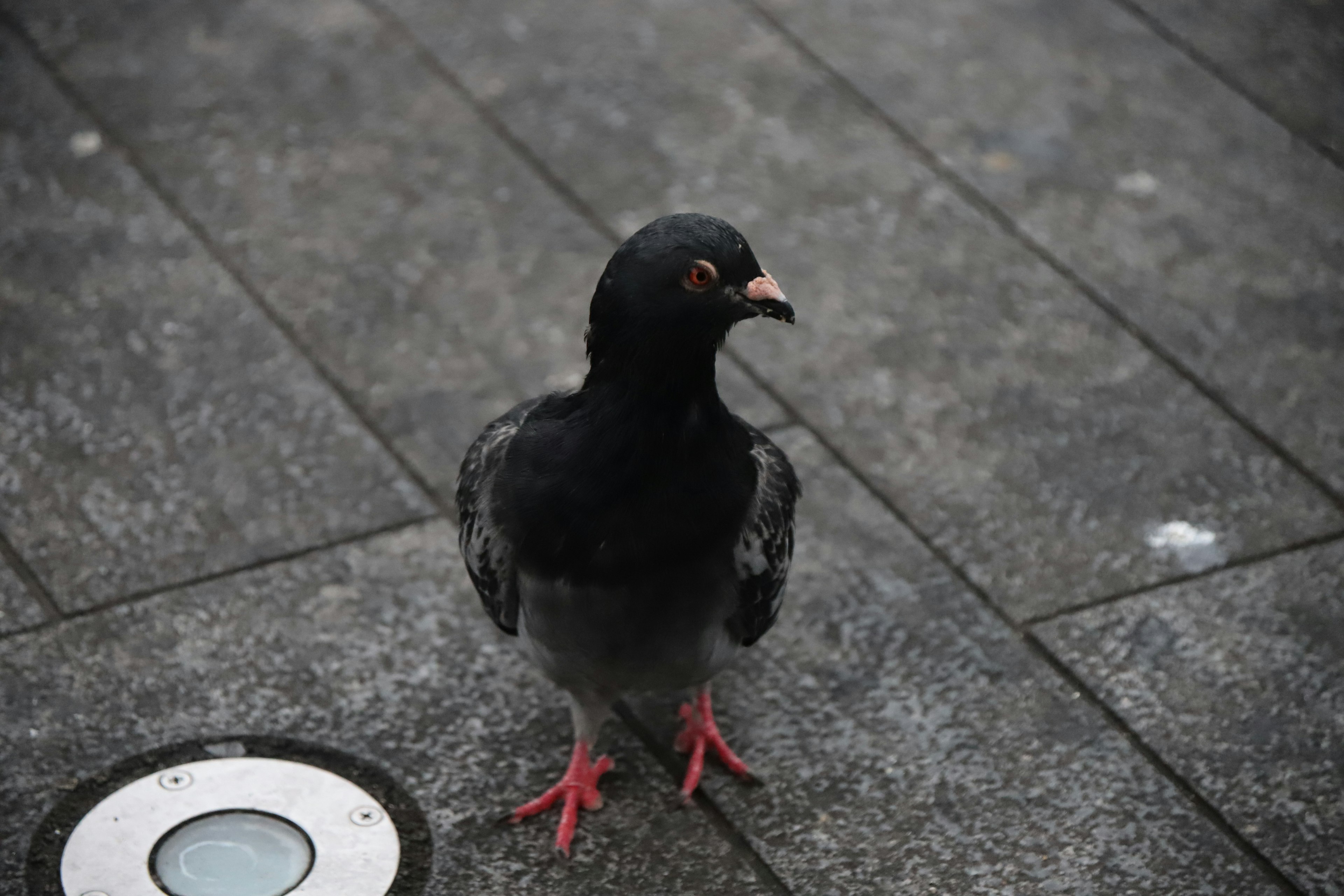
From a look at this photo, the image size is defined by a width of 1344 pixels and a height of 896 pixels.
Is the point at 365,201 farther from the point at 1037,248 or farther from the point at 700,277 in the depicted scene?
the point at 700,277

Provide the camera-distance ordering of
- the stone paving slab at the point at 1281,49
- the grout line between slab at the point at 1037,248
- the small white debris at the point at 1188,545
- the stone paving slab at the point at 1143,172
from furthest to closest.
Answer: the stone paving slab at the point at 1281,49 < the stone paving slab at the point at 1143,172 < the grout line between slab at the point at 1037,248 < the small white debris at the point at 1188,545

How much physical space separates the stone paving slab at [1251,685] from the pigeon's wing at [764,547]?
120 cm

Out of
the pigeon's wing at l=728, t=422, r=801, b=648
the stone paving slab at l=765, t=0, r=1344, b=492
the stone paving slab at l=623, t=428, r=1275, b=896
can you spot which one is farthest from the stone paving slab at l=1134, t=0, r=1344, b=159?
the pigeon's wing at l=728, t=422, r=801, b=648

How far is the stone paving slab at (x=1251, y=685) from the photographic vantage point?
4.42 m

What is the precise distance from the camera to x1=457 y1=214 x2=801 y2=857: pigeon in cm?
361

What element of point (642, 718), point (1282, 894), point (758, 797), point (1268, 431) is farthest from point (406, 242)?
point (1282, 894)

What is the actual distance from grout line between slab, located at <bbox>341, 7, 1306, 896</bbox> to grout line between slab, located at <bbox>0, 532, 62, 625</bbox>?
1.75 meters

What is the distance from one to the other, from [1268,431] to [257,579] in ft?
12.0

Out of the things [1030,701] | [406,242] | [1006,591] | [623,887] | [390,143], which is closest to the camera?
[623,887]

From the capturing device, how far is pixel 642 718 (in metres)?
4.68

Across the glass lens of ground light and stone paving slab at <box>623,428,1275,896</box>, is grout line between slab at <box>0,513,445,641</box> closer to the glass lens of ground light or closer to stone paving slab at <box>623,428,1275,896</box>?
the glass lens of ground light

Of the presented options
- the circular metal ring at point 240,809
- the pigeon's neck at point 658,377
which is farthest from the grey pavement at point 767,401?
the pigeon's neck at point 658,377

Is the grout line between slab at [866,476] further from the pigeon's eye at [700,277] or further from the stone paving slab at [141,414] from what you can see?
the pigeon's eye at [700,277]

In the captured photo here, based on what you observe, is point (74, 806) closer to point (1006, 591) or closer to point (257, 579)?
point (257, 579)
